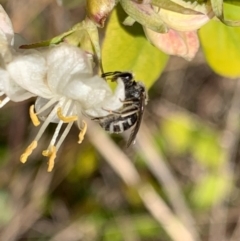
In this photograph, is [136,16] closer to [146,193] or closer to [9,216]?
[146,193]

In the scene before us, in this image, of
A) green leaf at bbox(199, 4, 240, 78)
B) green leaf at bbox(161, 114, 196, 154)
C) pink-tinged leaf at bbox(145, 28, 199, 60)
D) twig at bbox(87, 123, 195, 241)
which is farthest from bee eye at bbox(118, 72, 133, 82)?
green leaf at bbox(161, 114, 196, 154)

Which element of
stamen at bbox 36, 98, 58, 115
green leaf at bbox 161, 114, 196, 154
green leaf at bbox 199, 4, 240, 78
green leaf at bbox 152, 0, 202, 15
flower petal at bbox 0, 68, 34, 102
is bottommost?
green leaf at bbox 161, 114, 196, 154

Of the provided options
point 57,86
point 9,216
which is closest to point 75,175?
point 9,216

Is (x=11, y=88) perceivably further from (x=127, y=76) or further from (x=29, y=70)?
(x=127, y=76)

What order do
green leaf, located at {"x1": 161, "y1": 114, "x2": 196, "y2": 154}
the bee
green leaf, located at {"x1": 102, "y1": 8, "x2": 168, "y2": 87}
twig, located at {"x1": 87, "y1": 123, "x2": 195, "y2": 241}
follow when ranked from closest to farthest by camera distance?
the bee
green leaf, located at {"x1": 102, "y1": 8, "x2": 168, "y2": 87}
twig, located at {"x1": 87, "y1": 123, "x2": 195, "y2": 241}
green leaf, located at {"x1": 161, "y1": 114, "x2": 196, "y2": 154}

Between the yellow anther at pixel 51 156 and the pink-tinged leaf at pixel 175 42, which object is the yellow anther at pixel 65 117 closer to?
the yellow anther at pixel 51 156

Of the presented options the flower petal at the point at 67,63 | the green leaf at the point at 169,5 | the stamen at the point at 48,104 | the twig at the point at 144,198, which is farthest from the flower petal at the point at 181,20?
the twig at the point at 144,198

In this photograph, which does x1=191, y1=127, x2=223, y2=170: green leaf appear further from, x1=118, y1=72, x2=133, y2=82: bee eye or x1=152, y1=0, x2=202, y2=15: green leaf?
x1=152, y1=0, x2=202, y2=15: green leaf
